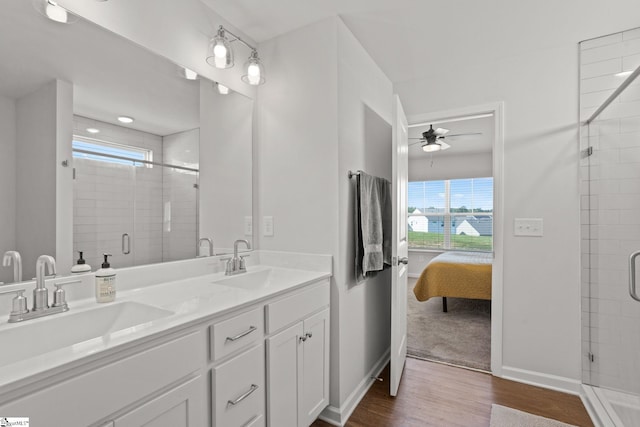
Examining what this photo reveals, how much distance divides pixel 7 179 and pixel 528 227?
9.66ft

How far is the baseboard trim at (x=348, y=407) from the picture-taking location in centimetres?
186

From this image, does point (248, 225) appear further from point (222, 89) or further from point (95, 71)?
point (95, 71)

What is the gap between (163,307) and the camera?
1.20 meters

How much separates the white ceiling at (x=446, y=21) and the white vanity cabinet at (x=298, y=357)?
162 cm

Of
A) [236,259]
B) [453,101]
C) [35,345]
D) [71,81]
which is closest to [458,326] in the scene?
[453,101]

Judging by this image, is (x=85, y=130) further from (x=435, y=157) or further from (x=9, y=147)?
(x=435, y=157)

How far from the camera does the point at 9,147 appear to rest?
42.9 inches

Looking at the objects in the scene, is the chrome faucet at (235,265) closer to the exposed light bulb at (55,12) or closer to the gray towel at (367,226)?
the gray towel at (367,226)

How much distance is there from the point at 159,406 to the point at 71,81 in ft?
4.19

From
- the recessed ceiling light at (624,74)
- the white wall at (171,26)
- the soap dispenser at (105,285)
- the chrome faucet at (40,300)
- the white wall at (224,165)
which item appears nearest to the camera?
the chrome faucet at (40,300)

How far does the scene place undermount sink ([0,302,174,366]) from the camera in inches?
37.0

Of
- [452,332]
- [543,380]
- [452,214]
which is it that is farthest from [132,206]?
[452,214]

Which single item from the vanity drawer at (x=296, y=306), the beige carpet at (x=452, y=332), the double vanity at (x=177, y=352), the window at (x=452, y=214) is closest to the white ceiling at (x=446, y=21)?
the double vanity at (x=177, y=352)

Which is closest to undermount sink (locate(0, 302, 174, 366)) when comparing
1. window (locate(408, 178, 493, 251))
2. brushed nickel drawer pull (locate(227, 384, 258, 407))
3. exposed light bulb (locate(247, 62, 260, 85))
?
brushed nickel drawer pull (locate(227, 384, 258, 407))
